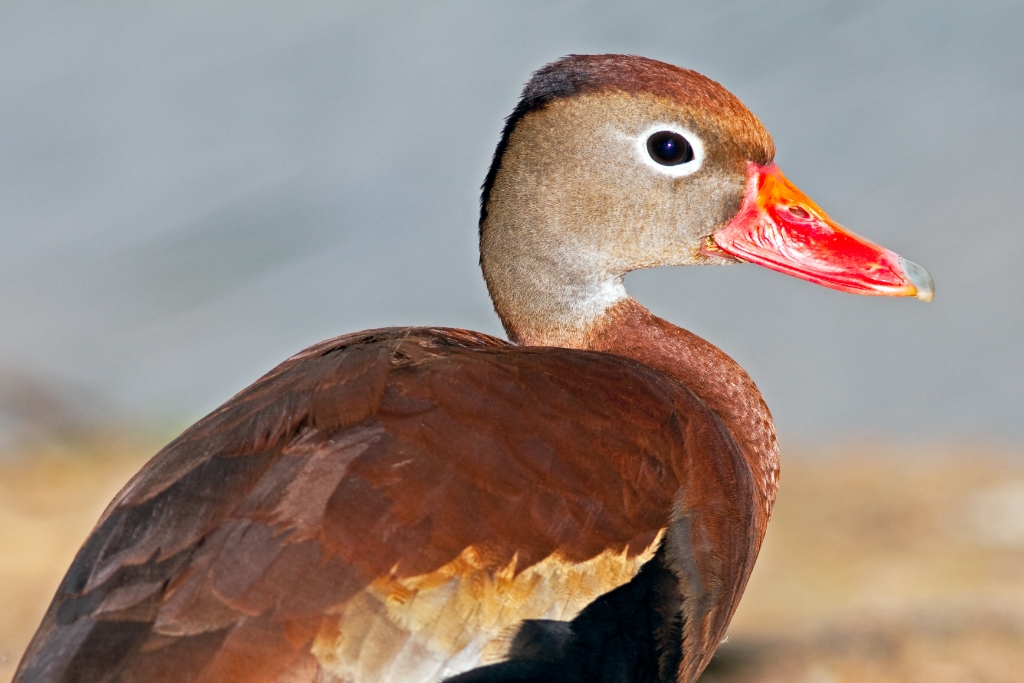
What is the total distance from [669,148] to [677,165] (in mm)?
49

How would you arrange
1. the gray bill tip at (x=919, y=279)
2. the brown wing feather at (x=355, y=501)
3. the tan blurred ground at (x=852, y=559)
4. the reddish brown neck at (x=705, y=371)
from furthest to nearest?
the tan blurred ground at (x=852, y=559) < the gray bill tip at (x=919, y=279) < the reddish brown neck at (x=705, y=371) < the brown wing feather at (x=355, y=501)

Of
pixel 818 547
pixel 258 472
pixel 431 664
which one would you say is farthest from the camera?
pixel 818 547

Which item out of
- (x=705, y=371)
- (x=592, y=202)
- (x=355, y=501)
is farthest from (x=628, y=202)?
(x=355, y=501)

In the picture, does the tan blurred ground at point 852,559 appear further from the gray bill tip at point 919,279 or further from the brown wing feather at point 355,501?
the brown wing feather at point 355,501

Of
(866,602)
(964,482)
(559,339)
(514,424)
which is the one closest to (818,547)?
(866,602)

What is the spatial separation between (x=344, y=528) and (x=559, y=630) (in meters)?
0.43

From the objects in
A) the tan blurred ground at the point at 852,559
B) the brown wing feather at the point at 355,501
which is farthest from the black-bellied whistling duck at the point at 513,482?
the tan blurred ground at the point at 852,559

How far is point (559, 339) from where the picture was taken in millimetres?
2973

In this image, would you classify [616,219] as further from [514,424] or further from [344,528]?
[344,528]

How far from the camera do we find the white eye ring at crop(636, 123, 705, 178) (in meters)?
2.83

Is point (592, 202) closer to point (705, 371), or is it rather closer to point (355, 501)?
point (705, 371)

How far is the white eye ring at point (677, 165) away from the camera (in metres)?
2.83

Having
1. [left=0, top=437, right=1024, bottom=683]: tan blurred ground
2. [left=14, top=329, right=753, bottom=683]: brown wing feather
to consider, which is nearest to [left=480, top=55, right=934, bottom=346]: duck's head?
[left=14, top=329, right=753, bottom=683]: brown wing feather

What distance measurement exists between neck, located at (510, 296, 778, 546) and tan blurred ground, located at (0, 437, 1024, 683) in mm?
1338
